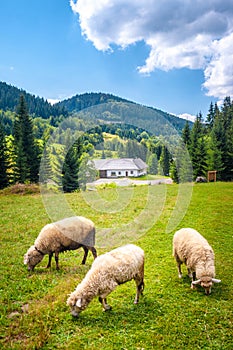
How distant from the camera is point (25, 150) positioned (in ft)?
137

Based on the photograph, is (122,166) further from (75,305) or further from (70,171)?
(75,305)

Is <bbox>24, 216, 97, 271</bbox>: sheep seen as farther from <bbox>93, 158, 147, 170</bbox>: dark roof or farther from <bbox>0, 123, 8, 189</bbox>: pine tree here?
<bbox>0, 123, 8, 189</bbox>: pine tree

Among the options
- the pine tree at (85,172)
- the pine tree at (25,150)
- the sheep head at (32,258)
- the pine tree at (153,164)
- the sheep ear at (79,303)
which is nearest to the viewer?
the sheep ear at (79,303)

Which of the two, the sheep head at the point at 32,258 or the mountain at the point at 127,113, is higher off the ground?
the mountain at the point at 127,113

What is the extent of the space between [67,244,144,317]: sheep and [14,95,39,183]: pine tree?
36236 millimetres

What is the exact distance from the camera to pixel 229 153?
4700 centimetres

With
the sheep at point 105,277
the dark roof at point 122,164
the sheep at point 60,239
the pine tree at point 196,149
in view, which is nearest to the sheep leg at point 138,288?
the sheep at point 105,277

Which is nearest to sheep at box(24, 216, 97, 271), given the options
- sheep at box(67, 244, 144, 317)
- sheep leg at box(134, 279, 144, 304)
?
sheep at box(67, 244, 144, 317)

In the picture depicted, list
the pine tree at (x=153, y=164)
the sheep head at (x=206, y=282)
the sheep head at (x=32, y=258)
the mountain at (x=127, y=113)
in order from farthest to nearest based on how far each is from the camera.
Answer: the sheep head at (x=32, y=258), the pine tree at (x=153, y=164), the mountain at (x=127, y=113), the sheep head at (x=206, y=282)

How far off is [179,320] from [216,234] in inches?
291

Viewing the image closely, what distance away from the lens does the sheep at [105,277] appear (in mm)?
6016

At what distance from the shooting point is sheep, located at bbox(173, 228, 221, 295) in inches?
270

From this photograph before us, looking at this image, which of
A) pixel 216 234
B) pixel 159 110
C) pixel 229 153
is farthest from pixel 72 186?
pixel 229 153

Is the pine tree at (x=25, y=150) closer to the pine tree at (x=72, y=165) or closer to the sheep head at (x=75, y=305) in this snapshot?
the pine tree at (x=72, y=165)
